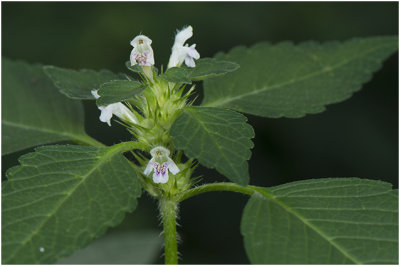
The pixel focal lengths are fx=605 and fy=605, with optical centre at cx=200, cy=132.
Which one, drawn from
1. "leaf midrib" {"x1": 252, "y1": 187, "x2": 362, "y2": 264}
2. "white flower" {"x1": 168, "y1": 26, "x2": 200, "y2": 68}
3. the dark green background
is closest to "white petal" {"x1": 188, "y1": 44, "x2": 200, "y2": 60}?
"white flower" {"x1": 168, "y1": 26, "x2": 200, "y2": 68}

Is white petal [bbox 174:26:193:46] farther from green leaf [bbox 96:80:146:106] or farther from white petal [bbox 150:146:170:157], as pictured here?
white petal [bbox 150:146:170:157]

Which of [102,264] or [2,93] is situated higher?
[2,93]

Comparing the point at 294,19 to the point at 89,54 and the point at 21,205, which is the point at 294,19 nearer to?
the point at 89,54

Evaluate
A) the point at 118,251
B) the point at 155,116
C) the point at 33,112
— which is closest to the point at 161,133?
the point at 155,116

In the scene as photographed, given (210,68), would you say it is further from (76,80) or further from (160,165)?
(76,80)

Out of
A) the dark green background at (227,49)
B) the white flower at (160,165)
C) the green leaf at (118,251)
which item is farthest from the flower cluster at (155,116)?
the dark green background at (227,49)

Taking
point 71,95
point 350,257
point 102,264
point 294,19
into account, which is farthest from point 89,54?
point 350,257
